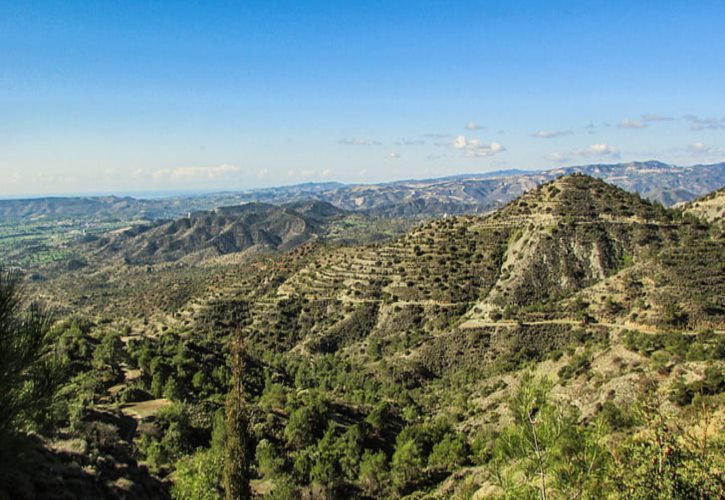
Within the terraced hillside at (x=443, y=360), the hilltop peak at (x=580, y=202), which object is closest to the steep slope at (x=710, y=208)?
the terraced hillside at (x=443, y=360)

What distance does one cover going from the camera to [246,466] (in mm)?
18594

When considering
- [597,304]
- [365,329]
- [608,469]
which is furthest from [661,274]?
[608,469]

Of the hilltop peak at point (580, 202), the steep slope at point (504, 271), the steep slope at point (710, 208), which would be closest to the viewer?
the steep slope at point (504, 271)

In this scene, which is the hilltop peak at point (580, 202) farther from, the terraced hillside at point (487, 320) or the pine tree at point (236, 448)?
the pine tree at point (236, 448)

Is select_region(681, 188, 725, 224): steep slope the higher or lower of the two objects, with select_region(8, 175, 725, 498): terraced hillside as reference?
higher

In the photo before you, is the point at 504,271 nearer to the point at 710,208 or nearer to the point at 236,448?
the point at 710,208

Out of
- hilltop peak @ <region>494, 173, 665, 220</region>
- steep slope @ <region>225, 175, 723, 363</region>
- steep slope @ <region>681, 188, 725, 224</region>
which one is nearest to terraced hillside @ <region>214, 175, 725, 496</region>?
steep slope @ <region>225, 175, 723, 363</region>

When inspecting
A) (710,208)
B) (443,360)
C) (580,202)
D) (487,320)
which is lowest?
(443,360)

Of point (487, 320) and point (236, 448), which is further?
point (487, 320)

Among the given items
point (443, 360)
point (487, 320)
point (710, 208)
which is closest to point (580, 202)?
point (710, 208)

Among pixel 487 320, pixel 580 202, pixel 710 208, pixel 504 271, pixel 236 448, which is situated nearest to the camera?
pixel 236 448

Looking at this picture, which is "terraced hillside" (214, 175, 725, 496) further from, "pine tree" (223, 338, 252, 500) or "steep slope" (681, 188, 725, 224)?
"steep slope" (681, 188, 725, 224)

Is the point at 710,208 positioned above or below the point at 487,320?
above

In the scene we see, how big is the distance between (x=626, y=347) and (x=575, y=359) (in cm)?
474
